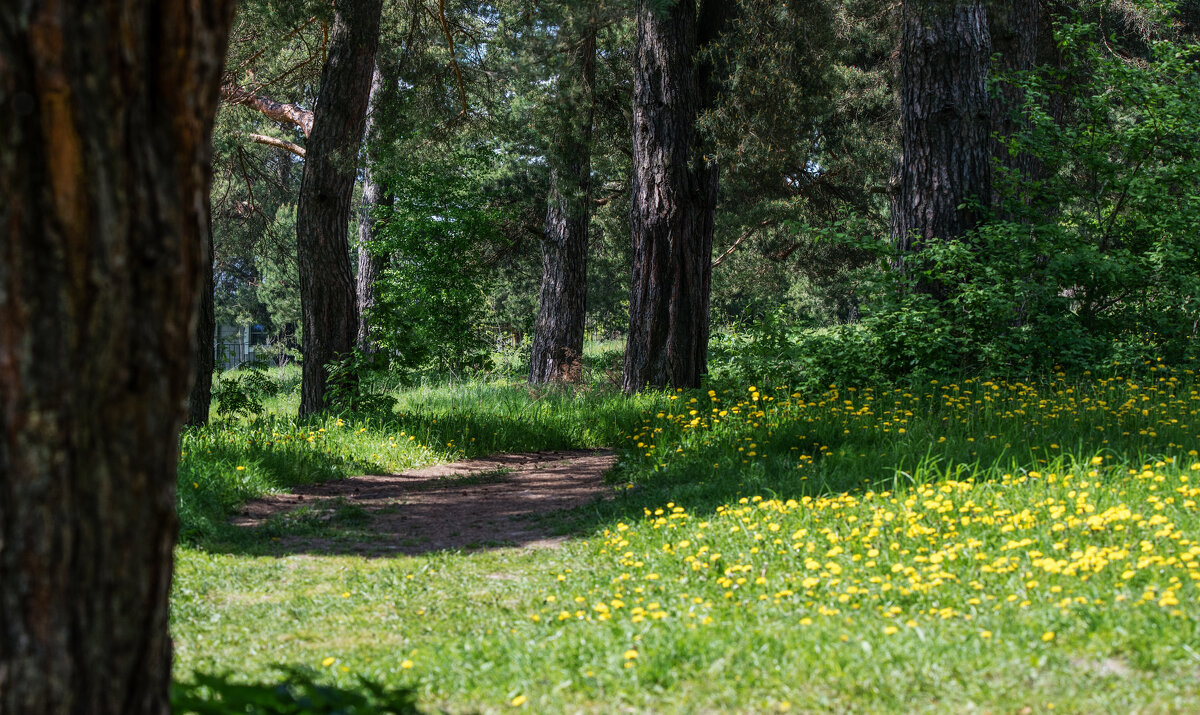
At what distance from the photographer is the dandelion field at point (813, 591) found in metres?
2.99

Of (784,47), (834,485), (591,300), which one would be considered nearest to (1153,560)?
(834,485)

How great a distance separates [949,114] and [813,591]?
280 inches

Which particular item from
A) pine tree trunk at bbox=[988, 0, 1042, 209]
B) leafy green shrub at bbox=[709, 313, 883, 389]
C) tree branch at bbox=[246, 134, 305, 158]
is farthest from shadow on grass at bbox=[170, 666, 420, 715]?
tree branch at bbox=[246, 134, 305, 158]

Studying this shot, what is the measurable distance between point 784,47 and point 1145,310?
15.7 ft

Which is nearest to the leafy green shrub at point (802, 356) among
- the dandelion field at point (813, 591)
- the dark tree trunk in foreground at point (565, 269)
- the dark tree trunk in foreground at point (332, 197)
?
the dandelion field at point (813, 591)

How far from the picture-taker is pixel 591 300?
37344mm

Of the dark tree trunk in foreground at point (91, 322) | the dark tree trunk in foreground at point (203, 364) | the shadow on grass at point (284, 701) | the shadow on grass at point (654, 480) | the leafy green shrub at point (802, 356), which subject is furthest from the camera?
the dark tree trunk in foreground at point (203, 364)

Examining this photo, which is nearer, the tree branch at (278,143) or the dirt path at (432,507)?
the dirt path at (432,507)

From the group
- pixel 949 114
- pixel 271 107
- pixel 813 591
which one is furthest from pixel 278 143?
pixel 813 591

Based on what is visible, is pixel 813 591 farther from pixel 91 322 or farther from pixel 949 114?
pixel 949 114

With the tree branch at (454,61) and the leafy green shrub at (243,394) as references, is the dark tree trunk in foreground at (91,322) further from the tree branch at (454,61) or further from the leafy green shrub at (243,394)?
the tree branch at (454,61)

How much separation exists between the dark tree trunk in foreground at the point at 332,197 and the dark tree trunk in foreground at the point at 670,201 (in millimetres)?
3142

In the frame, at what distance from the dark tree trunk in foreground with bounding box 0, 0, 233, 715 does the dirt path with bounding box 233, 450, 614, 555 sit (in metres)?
3.71

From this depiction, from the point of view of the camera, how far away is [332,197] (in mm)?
10500
